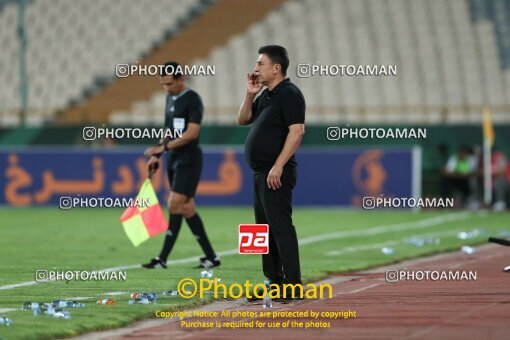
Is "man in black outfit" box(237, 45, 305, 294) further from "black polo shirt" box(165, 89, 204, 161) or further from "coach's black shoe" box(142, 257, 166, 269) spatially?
"coach's black shoe" box(142, 257, 166, 269)

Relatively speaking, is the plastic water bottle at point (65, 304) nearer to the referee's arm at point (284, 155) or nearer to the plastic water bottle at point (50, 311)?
the plastic water bottle at point (50, 311)

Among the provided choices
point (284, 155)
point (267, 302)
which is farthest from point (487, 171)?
point (267, 302)

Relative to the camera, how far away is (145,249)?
18406mm

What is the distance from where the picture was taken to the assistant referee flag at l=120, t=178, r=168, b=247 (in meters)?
14.6

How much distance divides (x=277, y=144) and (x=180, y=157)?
3.61 meters

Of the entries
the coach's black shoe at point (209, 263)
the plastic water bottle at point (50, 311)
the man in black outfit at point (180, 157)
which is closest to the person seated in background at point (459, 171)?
the coach's black shoe at point (209, 263)

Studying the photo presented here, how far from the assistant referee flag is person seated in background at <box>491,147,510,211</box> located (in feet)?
62.8

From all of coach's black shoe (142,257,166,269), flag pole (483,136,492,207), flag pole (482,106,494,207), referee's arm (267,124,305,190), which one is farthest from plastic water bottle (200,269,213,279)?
flag pole (483,136,492,207)

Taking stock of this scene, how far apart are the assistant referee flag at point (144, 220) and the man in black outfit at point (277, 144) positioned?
3.38 metres

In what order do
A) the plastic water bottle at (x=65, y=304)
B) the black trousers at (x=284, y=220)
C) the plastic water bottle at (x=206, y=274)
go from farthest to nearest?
1. the plastic water bottle at (x=206, y=274)
2. the black trousers at (x=284, y=220)
3. the plastic water bottle at (x=65, y=304)

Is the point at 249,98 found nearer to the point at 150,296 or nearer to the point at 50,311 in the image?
the point at 150,296

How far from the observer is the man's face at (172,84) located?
14516 millimetres

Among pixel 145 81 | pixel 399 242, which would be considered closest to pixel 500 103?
pixel 145 81

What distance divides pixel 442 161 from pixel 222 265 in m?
18.9
